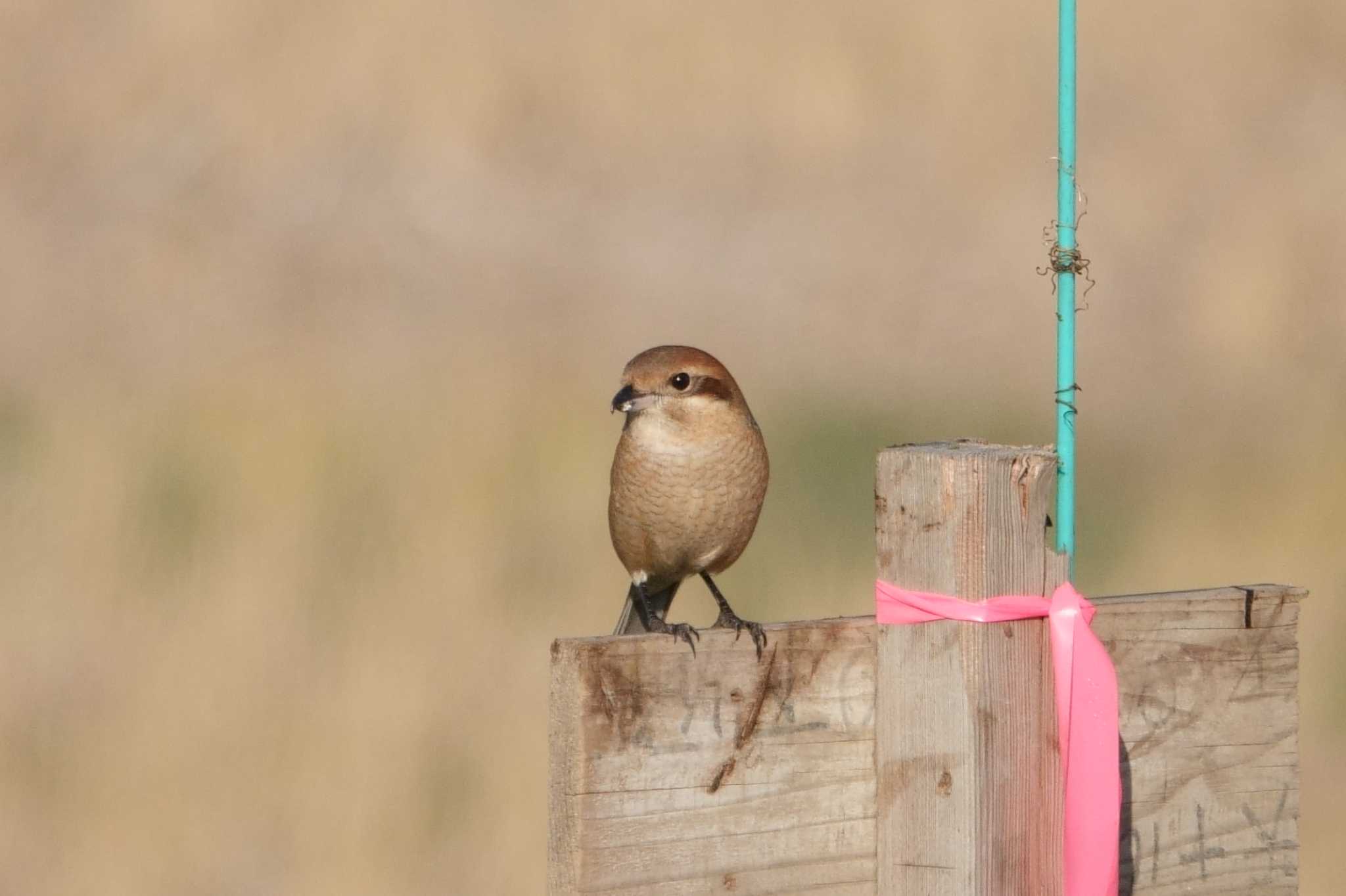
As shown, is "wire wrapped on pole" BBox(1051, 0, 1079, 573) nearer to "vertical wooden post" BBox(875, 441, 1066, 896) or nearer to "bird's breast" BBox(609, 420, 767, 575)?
"vertical wooden post" BBox(875, 441, 1066, 896)

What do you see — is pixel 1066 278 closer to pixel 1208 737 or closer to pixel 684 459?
pixel 1208 737

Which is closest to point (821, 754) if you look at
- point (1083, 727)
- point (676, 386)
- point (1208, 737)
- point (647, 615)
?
point (1083, 727)

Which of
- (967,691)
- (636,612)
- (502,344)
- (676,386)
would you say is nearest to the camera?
(967,691)

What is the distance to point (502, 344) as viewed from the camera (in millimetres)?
7039

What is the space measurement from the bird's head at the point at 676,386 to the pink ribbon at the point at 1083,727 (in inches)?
53.9

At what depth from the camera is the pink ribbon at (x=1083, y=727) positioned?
254 cm

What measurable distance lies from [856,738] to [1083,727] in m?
0.29

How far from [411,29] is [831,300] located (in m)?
2.26

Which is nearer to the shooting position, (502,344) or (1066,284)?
(1066,284)

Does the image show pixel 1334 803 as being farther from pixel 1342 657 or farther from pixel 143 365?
pixel 143 365

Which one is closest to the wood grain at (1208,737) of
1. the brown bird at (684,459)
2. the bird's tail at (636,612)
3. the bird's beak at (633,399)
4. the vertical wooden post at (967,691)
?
the vertical wooden post at (967,691)

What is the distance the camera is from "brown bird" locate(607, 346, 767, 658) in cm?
389

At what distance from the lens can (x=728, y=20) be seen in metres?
8.59

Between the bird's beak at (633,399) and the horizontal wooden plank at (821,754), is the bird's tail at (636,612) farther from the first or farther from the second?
the horizontal wooden plank at (821,754)
